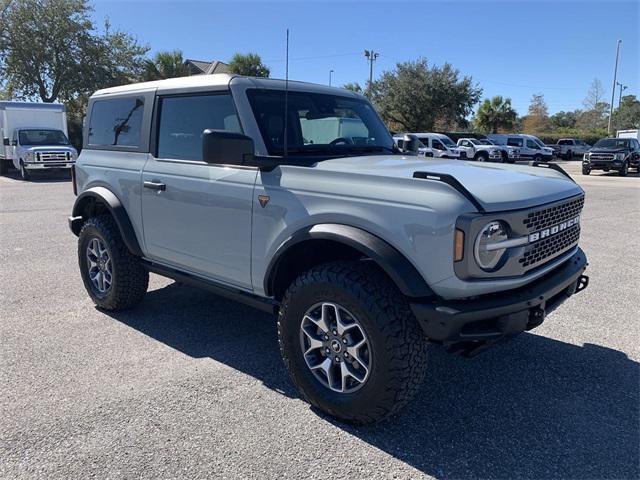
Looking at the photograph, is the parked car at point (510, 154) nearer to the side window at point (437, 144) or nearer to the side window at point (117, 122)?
the side window at point (437, 144)

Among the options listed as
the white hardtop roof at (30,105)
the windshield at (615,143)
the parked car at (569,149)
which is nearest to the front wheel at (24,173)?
the white hardtop roof at (30,105)

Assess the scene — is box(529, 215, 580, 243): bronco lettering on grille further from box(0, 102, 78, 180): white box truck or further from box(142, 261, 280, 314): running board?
box(0, 102, 78, 180): white box truck

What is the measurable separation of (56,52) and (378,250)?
35.6 meters

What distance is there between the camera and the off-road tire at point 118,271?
455cm

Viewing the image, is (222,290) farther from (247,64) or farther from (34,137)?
(247,64)

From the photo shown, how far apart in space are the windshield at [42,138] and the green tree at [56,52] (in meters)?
14.3

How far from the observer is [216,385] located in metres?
3.42

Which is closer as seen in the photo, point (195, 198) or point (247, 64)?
point (195, 198)

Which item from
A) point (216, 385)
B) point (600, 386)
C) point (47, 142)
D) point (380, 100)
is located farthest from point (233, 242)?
point (380, 100)

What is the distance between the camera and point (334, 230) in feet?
9.39

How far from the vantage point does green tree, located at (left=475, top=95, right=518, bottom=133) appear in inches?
2132

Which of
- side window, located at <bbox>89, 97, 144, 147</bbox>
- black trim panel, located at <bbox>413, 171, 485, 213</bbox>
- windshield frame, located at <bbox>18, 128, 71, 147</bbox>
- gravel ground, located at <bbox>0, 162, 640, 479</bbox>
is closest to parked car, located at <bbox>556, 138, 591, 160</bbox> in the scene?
windshield frame, located at <bbox>18, 128, 71, 147</bbox>

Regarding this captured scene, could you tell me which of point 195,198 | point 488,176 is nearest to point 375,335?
point 488,176

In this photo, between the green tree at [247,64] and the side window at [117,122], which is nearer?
the side window at [117,122]
